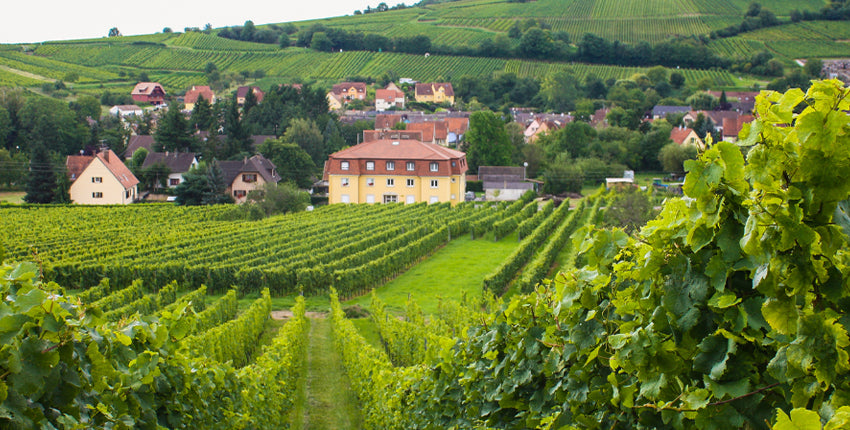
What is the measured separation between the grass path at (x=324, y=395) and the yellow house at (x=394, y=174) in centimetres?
3491

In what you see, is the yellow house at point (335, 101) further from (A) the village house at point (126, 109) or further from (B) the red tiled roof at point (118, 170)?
(B) the red tiled roof at point (118, 170)

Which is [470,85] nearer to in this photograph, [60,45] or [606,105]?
[606,105]

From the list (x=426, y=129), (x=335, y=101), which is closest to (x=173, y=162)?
(x=426, y=129)

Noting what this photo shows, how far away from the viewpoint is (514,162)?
7369cm

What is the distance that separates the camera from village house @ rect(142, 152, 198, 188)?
231ft

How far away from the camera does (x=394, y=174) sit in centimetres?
5728

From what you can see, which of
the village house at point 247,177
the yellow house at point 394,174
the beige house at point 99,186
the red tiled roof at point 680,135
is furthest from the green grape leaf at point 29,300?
the red tiled roof at point 680,135

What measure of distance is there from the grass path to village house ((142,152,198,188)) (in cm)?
5271

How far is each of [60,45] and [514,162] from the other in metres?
142

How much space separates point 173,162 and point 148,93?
196ft

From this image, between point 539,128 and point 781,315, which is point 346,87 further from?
point 781,315

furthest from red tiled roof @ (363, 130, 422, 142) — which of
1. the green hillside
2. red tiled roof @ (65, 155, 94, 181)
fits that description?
the green hillside

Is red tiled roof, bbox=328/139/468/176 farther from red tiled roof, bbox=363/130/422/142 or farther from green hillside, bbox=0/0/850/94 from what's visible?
green hillside, bbox=0/0/850/94

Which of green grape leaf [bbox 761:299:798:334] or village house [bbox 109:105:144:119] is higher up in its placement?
village house [bbox 109:105:144:119]
